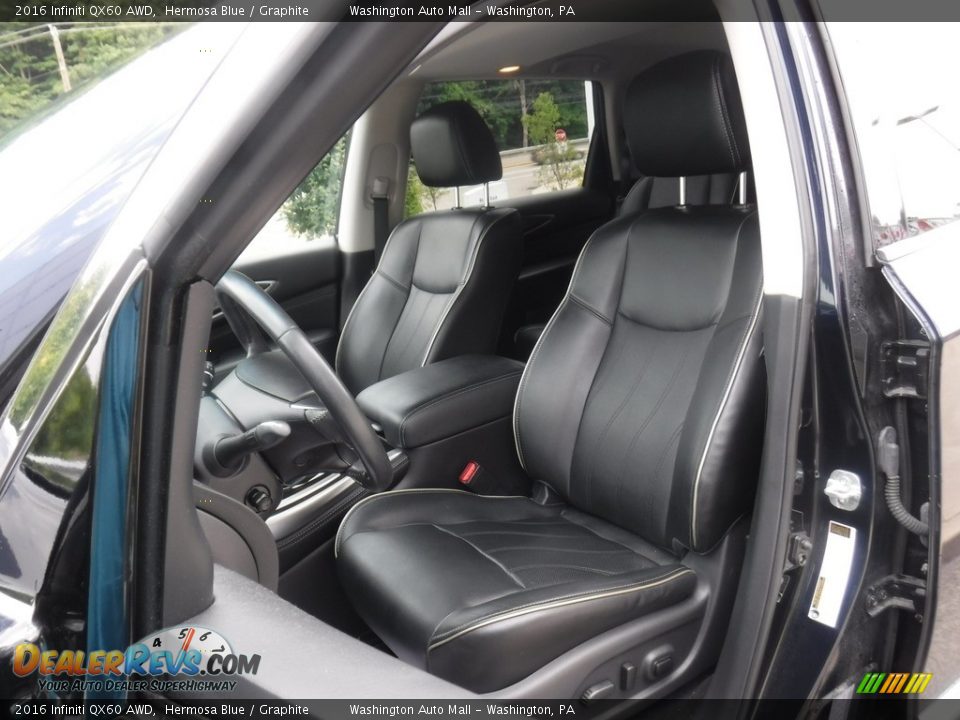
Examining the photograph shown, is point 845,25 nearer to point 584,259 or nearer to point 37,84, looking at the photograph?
point 584,259

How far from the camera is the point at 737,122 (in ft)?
5.29

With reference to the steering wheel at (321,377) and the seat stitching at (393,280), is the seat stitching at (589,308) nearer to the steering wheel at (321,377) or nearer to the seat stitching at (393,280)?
the steering wheel at (321,377)

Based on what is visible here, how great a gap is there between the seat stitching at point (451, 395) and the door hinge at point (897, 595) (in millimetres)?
1132

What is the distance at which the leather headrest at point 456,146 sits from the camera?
9.00 feet

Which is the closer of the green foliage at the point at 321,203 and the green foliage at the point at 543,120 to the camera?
the green foliage at the point at 321,203

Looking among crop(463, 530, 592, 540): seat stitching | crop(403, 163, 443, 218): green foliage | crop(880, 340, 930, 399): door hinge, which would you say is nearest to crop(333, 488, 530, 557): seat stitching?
crop(463, 530, 592, 540): seat stitching

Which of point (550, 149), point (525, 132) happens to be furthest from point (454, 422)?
point (550, 149)

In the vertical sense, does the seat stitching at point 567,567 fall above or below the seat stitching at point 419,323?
below

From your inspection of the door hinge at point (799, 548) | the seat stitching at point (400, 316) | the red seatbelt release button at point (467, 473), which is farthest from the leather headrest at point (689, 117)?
the seat stitching at point (400, 316)

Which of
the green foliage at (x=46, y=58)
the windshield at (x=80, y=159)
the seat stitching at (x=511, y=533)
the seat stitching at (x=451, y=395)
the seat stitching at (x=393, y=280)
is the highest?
the green foliage at (x=46, y=58)

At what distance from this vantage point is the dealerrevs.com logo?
0.73 m

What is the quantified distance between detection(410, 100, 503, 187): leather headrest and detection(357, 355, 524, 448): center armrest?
79 cm

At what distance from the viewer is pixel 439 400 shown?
2094mm

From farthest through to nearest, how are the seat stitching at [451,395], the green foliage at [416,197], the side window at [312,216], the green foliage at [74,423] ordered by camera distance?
the green foliage at [416,197] < the side window at [312,216] < the seat stitching at [451,395] < the green foliage at [74,423]
